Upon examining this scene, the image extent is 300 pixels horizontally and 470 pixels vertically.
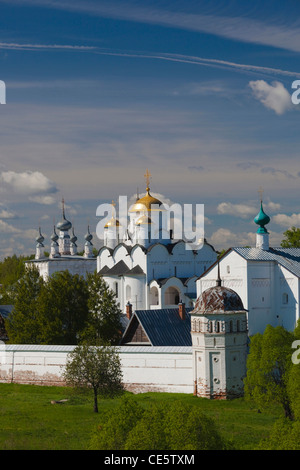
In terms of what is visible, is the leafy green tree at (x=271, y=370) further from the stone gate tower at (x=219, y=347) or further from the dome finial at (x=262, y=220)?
the dome finial at (x=262, y=220)

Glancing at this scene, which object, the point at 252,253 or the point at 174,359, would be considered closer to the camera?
the point at 174,359

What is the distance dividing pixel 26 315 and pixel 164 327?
20.3 feet

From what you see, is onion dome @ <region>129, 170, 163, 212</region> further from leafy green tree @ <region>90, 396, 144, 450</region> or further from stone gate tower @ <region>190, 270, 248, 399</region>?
leafy green tree @ <region>90, 396, 144, 450</region>

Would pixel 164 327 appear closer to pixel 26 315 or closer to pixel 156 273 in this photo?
pixel 26 315

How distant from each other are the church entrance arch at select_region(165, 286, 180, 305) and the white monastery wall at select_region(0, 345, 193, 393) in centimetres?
1584

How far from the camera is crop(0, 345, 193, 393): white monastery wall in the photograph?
960 inches

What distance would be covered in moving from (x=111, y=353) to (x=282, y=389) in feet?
16.8

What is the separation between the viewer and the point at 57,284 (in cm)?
3102

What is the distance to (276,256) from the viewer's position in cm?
3291

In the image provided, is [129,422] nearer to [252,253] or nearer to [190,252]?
[252,253]

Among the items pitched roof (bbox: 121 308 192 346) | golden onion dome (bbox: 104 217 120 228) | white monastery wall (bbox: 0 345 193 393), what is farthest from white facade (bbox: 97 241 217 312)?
white monastery wall (bbox: 0 345 193 393)

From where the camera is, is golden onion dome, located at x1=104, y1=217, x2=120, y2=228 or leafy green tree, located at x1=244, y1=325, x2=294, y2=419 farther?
golden onion dome, located at x1=104, y1=217, x2=120, y2=228
